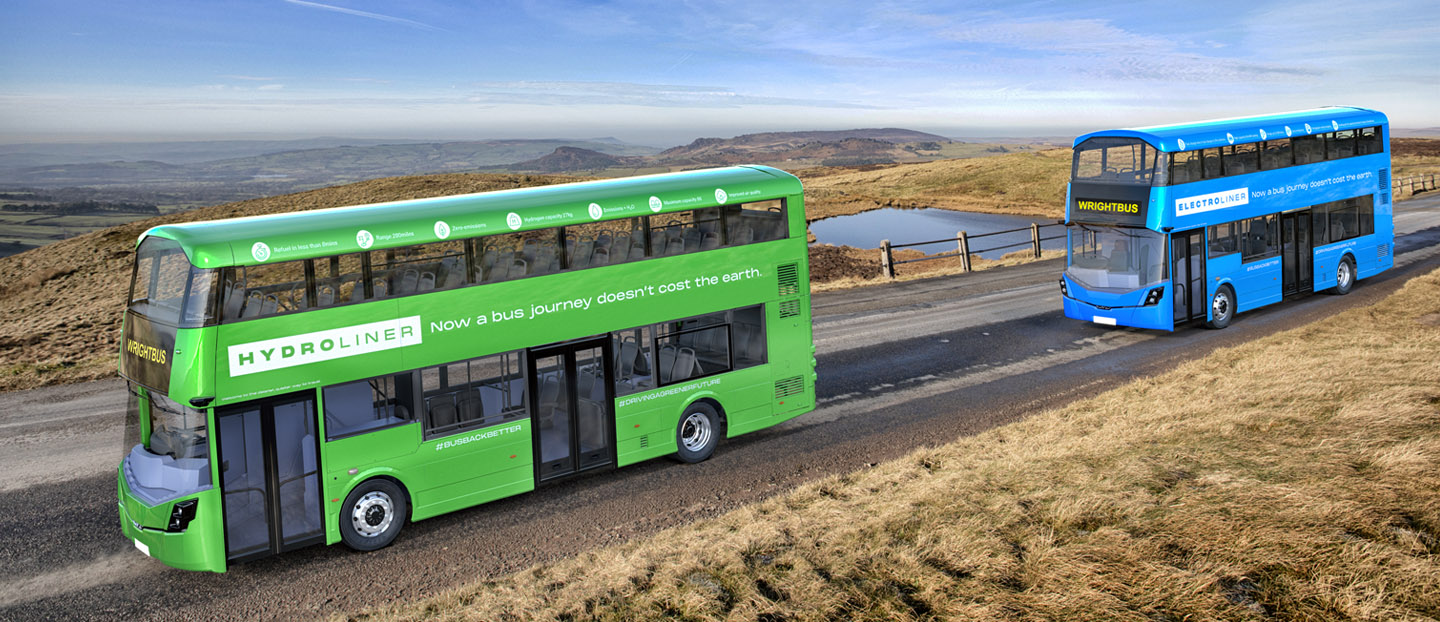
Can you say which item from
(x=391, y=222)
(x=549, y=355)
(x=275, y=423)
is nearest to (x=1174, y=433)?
(x=549, y=355)

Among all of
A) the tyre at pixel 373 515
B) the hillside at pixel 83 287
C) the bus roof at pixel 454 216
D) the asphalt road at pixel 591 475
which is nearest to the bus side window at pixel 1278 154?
the asphalt road at pixel 591 475

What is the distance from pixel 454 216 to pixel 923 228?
47145 mm

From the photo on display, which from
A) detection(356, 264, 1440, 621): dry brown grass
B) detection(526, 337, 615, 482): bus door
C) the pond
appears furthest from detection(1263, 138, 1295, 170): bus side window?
the pond

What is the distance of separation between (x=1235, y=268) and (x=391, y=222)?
18407mm

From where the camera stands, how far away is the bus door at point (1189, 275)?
19734mm

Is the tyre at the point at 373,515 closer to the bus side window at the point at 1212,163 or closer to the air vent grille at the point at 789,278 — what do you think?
the air vent grille at the point at 789,278

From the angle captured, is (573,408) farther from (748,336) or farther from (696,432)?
(748,336)

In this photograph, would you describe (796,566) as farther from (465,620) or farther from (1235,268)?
(1235,268)

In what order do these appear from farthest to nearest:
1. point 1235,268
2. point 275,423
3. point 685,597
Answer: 1. point 1235,268
2. point 275,423
3. point 685,597

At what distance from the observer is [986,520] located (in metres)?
9.20

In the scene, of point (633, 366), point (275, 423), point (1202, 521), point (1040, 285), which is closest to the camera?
point (1202, 521)

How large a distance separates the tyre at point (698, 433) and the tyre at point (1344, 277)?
18739mm

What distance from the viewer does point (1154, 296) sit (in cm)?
1961

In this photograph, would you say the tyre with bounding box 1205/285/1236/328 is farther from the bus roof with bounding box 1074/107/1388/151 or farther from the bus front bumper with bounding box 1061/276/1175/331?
the bus roof with bounding box 1074/107/1388/151
